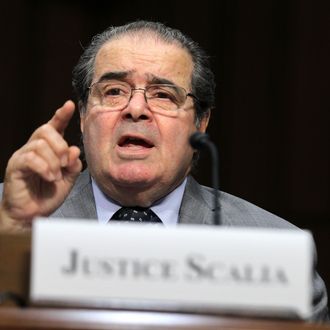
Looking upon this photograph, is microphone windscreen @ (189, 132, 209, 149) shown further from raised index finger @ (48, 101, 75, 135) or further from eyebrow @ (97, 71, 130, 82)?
eyebrow @ (97, 71, 130, 82)

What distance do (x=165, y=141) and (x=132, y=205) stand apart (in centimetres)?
19

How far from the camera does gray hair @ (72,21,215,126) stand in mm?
2332

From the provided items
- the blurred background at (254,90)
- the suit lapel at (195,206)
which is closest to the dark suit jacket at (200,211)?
the suit lapel at (195,206)

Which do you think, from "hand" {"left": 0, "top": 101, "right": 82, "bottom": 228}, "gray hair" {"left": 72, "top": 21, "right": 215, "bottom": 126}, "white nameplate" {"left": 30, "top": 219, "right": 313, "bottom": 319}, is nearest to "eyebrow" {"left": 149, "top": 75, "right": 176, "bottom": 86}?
"gray hair" {"left": 72, "top": 21, "right": 215, "bottom": 126}

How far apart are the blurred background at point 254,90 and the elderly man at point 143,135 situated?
0.80m

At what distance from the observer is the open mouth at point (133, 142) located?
7.02 feet

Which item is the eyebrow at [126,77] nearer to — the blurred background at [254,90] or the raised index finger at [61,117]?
the raised index finger at [61,117]

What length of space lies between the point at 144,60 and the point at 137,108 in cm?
16

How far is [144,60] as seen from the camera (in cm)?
222

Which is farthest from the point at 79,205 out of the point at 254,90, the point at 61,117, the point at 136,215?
the point at 254,90

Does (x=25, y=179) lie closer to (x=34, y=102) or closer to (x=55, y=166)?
(x=55, y=166)

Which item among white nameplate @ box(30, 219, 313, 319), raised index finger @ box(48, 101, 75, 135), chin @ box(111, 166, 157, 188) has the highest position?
raised index finger @ box(48, 101, 75, 135)

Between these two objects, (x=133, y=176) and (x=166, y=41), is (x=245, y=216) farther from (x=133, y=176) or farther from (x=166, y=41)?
(x=166, y=41)

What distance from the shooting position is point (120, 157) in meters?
2.12
